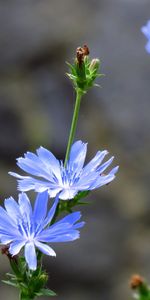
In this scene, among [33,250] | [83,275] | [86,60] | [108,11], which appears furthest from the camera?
[108,11]

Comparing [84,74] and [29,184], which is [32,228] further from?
[84,74]

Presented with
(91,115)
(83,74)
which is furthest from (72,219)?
(91,115)

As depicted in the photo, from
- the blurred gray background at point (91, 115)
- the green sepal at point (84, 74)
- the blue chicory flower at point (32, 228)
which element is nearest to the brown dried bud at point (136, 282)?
the blue chicory flower at point (32, 228)

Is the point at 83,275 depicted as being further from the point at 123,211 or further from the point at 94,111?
the point at 94,111

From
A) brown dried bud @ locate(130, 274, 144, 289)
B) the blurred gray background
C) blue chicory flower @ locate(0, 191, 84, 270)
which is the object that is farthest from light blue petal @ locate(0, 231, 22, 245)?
the blurred gray background

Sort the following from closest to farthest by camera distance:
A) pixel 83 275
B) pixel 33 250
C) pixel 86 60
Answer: pixel 33 250
pixel 86 60
pixel 83 275

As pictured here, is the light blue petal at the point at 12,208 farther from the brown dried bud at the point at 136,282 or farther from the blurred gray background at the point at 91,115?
the blurred gray background at the point at 91,115

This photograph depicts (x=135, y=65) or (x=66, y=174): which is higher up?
(x=135, y=65)

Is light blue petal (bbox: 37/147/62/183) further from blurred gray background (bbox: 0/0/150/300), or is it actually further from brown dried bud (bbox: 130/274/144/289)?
blurred gray background (bbox: 0/0/150/300)

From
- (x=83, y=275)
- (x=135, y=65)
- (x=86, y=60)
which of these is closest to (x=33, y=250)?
(x=86, y=60)
